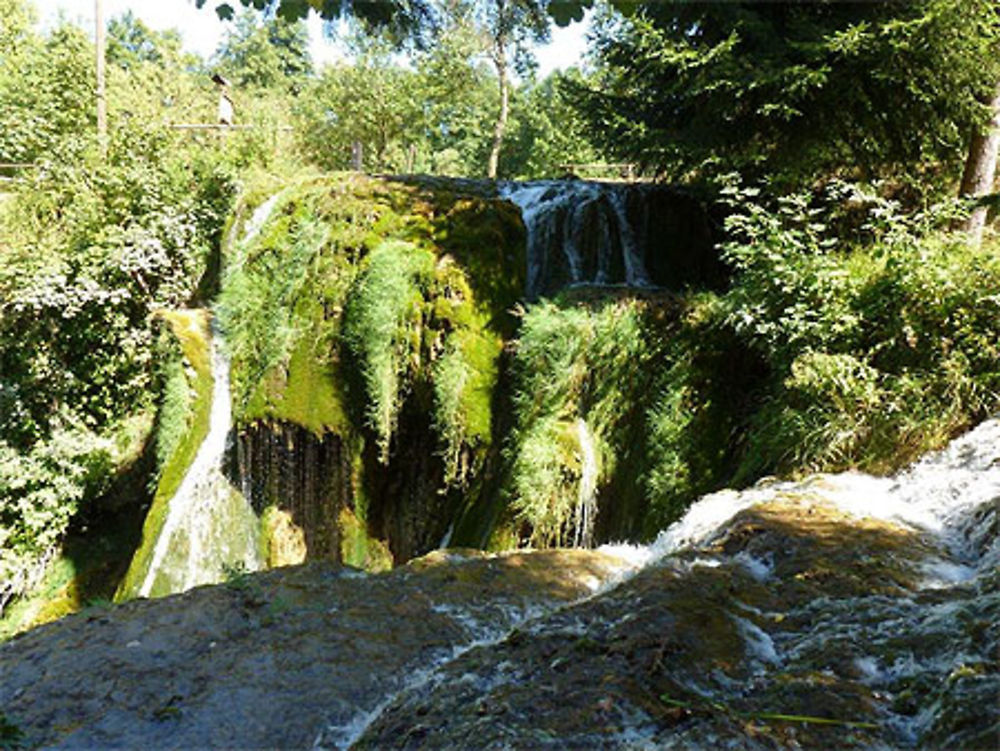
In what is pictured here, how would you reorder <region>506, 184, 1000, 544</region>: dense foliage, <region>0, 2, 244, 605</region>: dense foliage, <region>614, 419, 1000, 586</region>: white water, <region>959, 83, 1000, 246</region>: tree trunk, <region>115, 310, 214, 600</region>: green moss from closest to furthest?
<region>614, 419, 1000, 586</region>: white water < <region>506, 184, 1000, 544</region>: dense foliage < <region>959, 83, 1000, 246</region>: tree trunk < <region>115, 310, 214, 600</region>: green moss < <region>0, 2, 244, 605</region>: dense foliage

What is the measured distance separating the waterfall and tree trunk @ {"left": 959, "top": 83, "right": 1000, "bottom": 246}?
11.0ft

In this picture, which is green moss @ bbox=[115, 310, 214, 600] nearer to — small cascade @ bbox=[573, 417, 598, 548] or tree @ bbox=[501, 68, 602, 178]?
small cascade @ bbox=[573, 417, 598, 548]

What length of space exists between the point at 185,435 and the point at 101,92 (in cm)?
923

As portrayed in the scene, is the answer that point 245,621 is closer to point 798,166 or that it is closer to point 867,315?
point 867,315

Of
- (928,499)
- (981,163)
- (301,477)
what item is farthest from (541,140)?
(928,499)

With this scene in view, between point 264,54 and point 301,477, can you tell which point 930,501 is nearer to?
point 301,477

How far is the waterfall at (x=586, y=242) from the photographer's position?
812 cm

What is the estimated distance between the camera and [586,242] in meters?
8.28

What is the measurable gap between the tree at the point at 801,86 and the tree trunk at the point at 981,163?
20 centimetres

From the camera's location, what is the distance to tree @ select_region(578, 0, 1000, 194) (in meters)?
5.56

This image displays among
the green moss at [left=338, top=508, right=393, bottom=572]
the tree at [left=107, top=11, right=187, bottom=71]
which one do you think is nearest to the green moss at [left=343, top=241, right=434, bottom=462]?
the green moss at [left=338, top=508, right=393, bottom=572]

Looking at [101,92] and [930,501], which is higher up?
[101,92]

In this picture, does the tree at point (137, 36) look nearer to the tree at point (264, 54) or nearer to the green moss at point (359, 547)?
the tree at point (264, 54)

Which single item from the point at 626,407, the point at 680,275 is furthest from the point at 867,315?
the point at 680,275
